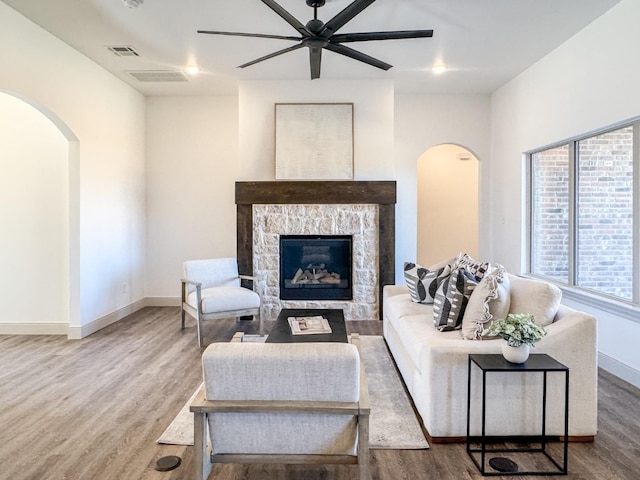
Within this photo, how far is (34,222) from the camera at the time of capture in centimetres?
474

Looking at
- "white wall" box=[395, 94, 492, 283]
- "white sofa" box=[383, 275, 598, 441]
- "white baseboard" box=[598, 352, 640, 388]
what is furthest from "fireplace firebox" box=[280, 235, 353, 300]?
"white sofa" box=[383, 275, 598, 441]

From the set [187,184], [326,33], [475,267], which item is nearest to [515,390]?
[475,267]

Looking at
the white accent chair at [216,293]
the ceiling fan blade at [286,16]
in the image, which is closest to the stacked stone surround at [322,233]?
the white accent chair at [216,293]

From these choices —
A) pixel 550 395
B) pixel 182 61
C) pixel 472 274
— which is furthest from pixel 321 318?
pixel 182 61

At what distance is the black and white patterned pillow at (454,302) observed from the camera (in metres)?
2.97

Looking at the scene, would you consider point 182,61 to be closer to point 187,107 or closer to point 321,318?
point 187,107

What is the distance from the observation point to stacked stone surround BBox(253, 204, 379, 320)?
5469mm

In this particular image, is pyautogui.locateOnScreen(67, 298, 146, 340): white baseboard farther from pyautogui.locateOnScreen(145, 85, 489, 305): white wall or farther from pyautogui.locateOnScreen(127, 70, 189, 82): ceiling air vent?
pyautogui.locateOnScreen(127, 70, 189, 82): ceiling air vent

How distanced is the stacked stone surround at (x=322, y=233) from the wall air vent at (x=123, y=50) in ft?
7.18

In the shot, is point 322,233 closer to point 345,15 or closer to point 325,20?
point 325,20

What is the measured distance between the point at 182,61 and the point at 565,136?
4.24 metres

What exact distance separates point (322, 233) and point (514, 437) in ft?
11.3

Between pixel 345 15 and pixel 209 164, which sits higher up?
pixel 345 15

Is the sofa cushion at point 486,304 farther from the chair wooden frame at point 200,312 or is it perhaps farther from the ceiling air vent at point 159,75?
the ceiling air vent at point 159,75
